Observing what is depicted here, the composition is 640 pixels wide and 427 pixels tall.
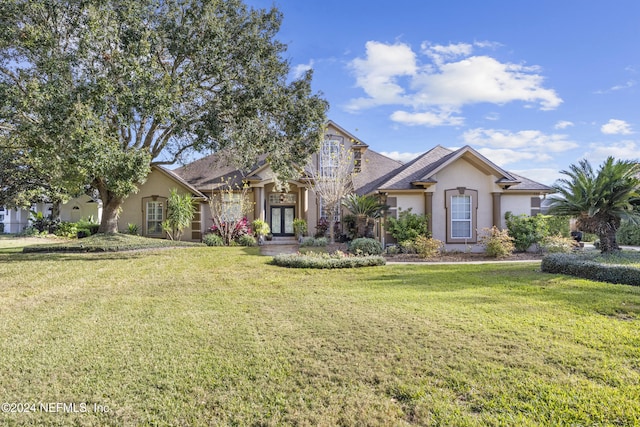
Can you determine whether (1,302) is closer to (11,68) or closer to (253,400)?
(253,400)

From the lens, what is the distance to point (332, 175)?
21250 mm

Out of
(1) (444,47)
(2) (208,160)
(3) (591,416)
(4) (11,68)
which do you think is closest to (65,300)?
(3) (591,416)

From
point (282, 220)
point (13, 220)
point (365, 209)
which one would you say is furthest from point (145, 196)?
point (13, 220)

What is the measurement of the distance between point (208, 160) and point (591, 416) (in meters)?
26.2

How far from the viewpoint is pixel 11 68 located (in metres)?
14.9

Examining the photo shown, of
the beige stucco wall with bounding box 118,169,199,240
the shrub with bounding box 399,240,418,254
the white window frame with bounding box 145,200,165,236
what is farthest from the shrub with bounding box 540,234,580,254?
the white window frame with bounding box 145,200,165,236

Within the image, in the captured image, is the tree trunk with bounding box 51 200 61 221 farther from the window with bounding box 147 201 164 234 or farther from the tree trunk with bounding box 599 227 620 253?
the tree trunk with bounding box 599 227 620 253

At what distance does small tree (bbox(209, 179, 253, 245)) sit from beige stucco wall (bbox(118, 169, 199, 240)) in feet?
7.75

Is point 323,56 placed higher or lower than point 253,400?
higher

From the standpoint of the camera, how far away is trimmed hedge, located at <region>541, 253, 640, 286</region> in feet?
29.8

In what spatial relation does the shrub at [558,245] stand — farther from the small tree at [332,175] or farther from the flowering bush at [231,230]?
the flowering bush at [231,230]

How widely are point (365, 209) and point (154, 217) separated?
1416cm

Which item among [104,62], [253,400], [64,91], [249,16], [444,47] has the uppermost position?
[249,16]

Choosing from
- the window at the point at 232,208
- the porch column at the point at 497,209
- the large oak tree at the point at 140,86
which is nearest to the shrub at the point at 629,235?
the porch column at the point at 497,209
